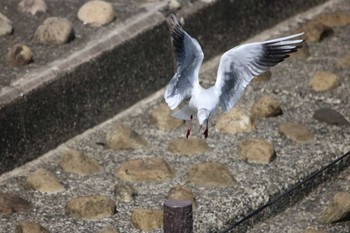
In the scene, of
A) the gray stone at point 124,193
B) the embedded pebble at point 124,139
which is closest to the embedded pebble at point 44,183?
the gray stone at point 124,193

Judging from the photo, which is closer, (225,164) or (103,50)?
(225,164)

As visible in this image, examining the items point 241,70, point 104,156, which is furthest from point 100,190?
Answer: point 241,70

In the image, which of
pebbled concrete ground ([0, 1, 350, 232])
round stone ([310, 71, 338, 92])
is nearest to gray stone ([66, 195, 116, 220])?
pebbled concrete ground ([0, 1, 350, 232])

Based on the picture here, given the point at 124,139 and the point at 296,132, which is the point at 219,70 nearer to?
the point at 124,139

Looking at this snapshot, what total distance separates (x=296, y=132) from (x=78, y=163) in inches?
47.1

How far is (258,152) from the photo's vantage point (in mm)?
6613

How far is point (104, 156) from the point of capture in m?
6.66

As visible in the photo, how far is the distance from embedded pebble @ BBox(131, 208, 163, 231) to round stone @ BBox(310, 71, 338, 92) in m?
1.83

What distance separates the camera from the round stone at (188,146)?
6695 millimetres

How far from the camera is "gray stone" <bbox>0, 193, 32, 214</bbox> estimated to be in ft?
19.6

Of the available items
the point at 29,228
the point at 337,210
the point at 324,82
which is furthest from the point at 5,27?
the point at 337,210

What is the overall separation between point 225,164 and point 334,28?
204 cm

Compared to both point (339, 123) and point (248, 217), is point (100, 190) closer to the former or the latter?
point (248, 217)

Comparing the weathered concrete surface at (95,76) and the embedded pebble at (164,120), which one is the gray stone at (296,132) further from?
the weathered concrete surface at (95,76)
